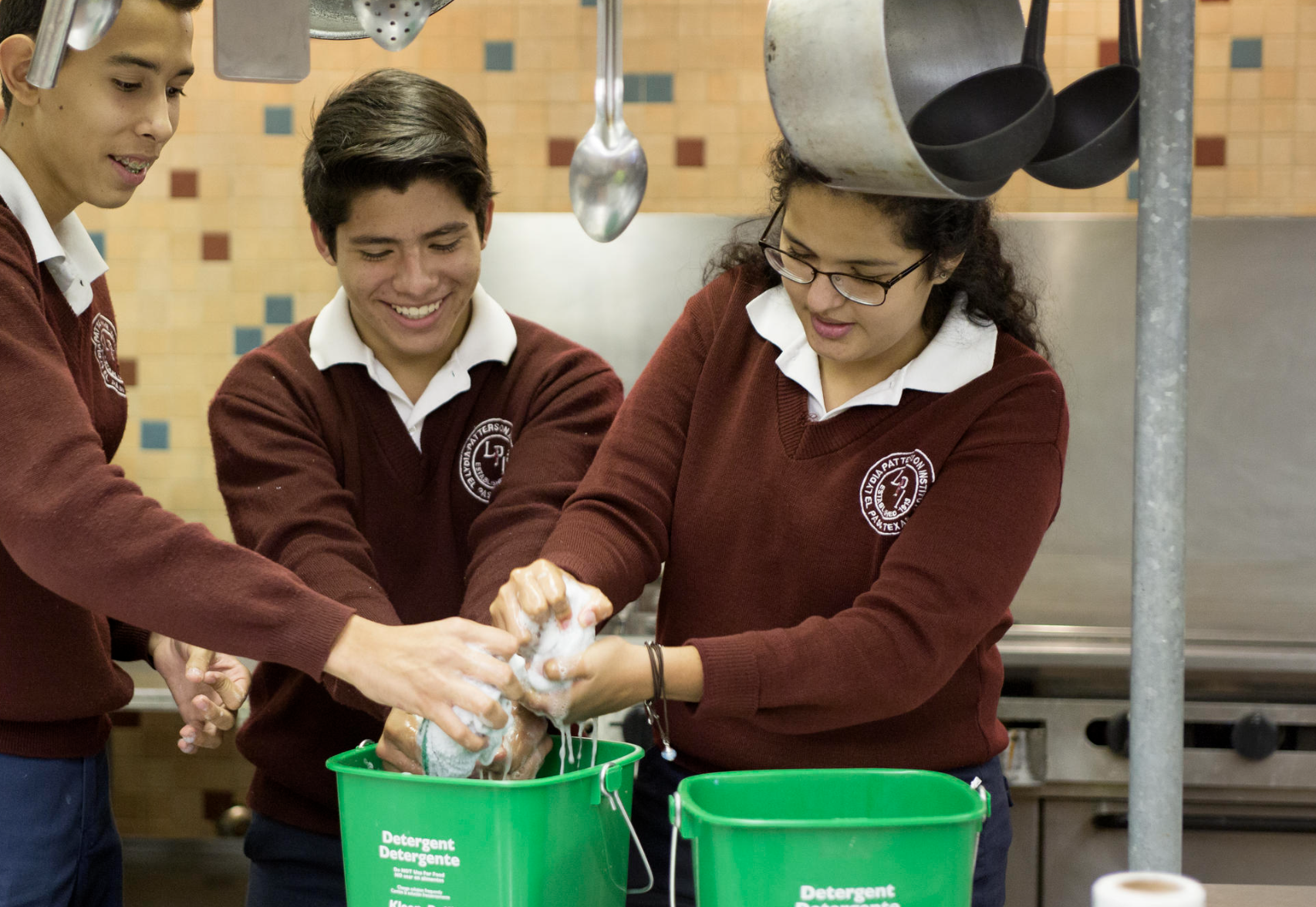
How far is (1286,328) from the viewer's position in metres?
2.83

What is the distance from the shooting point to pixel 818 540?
143 centimetres

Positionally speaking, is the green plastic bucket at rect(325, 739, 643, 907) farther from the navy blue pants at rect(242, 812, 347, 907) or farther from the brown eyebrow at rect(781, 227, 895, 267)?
the brown eyebrow at rect(781, 227, 895, 267)

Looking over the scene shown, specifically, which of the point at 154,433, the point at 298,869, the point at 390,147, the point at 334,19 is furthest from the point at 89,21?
the point at 154,433

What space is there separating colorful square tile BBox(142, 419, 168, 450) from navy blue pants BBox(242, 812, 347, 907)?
1.81 meters

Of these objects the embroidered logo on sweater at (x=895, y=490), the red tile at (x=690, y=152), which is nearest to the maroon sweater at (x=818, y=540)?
the embroidered logo on sweater at (x=895, y=490)

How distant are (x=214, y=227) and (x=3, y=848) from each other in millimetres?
2036

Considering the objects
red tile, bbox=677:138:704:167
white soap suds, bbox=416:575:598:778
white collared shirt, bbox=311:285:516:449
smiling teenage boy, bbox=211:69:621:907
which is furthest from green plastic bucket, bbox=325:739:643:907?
red tile, bbox=677:138:704:167

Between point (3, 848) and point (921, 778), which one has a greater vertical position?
point (921, 778)

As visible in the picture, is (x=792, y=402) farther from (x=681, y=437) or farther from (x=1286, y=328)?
(x=1286, y=328)

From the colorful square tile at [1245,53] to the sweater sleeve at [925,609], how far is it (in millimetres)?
1884

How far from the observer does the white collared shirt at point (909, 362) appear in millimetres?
1438

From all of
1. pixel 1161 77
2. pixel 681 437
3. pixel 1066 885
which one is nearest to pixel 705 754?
pixel 681 437

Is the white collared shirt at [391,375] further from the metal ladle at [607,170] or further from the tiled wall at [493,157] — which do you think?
the tiled wall at [493,157]

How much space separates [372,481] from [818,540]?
1.88ft
